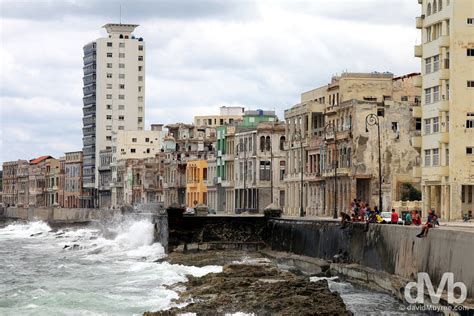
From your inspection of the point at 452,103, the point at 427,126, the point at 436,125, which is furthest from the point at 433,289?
the point at 427,126

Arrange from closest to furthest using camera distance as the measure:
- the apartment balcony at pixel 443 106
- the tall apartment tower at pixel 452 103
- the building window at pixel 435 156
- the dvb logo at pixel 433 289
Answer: the dvb logo at pixel 433 289
the tall apartment tower at pixel 452 103
the apartment balcony at pixel 443 106
the building window at pixel 435 156

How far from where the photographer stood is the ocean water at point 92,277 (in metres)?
42.0

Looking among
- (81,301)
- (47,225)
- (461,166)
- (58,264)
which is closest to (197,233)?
(58,264)

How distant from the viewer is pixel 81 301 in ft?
144

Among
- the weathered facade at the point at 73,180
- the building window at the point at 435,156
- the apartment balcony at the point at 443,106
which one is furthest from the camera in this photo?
the weathered facade at the point at 73,180

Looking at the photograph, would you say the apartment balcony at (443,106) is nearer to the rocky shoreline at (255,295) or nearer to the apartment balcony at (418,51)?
the apartment balcony at (418,51)

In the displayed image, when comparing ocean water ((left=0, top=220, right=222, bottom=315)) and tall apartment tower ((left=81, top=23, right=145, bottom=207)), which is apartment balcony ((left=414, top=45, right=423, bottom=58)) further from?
tall apartment tower ((left=81, top=23, right=145, bottom=207))

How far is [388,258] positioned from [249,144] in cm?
6863

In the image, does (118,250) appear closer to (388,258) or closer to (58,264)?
(58,264)

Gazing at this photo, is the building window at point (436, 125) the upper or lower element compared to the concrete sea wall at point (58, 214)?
upper

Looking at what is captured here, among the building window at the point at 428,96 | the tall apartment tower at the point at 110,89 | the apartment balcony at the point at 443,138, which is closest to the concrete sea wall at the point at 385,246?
the apartment balcony at the point at 443,138

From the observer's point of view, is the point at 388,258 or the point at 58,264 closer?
the point at 388,258

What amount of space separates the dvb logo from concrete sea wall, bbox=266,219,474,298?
0.19 m

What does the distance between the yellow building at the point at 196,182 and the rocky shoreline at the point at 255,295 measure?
8053cm
